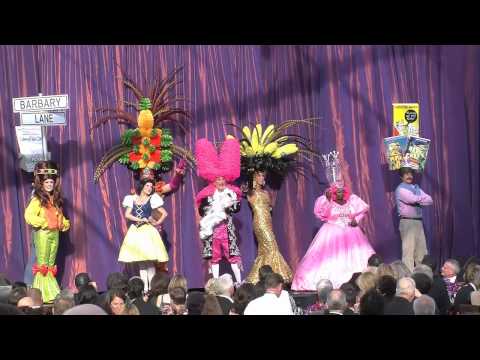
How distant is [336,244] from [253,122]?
172 centimetres

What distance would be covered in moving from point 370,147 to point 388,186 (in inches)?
19.2

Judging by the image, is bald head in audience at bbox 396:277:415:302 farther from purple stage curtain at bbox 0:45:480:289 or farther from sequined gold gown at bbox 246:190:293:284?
purple stage curtain at bbox 0:45:480:289

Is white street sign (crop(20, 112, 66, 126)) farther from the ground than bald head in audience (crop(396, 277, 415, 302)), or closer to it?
farther from the ground

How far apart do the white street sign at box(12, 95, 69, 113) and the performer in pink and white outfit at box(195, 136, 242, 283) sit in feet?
4.80

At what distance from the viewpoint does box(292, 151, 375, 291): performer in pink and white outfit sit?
9180 mm

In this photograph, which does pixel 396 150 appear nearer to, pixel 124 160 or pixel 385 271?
pixel 124 160

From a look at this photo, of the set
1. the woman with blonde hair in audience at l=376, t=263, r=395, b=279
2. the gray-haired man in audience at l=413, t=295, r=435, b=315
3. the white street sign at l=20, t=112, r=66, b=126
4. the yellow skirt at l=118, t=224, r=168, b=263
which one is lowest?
the gray-haired man in audience at l=413, t=295, r=435, b=315

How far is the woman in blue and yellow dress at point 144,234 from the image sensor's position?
9148mm

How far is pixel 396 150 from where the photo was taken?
9742 mm

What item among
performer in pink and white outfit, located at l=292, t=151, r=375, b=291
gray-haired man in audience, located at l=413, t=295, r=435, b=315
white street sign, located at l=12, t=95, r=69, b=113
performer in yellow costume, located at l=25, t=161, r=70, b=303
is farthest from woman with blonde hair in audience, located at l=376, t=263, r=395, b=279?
white street sign, located at l=12, t=95, r=69, b=113

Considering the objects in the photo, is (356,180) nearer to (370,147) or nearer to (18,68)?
(370,147)

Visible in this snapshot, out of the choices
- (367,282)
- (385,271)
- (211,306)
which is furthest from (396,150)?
(211,306)

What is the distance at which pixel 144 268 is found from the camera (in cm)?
937

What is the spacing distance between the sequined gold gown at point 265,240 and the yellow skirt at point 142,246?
1005 millimetres
